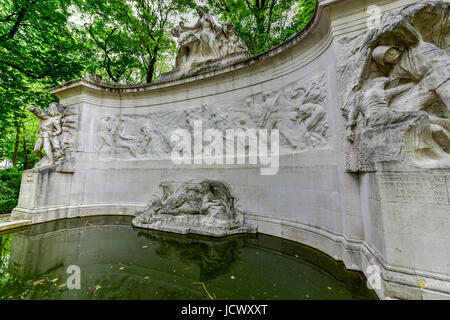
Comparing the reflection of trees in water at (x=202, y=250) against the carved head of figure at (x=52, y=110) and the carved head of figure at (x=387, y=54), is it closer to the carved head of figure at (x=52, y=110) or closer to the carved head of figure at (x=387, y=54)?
the carved head of figure at (x=387, y=54)

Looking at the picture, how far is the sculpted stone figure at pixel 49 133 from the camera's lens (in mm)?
7684

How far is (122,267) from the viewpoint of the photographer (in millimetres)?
3715

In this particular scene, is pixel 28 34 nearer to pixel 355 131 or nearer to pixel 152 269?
pixel 152 269

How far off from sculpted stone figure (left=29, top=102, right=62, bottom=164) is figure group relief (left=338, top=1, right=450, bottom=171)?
10480 mm

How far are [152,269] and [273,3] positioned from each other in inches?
647

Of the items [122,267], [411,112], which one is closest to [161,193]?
[122,267]

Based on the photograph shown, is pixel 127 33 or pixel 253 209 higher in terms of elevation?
pixel 127 33

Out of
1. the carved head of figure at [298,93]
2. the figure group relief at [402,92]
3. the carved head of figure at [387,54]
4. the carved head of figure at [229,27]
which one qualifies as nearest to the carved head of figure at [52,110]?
the carved head of figure at [229,27]

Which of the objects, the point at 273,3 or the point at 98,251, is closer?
the point at 98,251

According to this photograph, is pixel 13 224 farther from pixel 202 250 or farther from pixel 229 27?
pixel 229 27

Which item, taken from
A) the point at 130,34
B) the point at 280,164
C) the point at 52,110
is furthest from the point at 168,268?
the point at 130,34

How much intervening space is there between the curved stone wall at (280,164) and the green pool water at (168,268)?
2.26ft
